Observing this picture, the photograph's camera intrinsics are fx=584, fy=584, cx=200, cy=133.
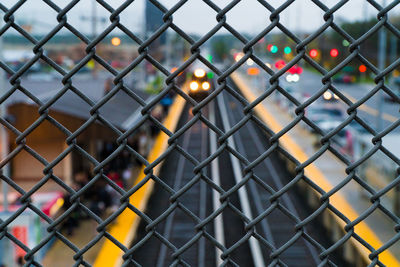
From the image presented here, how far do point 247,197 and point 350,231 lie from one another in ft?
58.8

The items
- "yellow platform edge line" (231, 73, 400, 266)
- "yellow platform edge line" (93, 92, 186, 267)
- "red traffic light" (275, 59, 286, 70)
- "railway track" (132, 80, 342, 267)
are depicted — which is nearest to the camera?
"red traffic light" (275, 59, 286, 70)

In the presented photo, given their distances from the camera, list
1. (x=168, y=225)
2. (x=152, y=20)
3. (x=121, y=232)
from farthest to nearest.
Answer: (x=168, y=225) → (x=121, y=232) → (x=152, y=20)

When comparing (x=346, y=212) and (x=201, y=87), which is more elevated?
(x=201, y=87)

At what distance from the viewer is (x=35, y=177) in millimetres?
13453

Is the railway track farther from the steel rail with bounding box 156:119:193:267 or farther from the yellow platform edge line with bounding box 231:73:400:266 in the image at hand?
the yellow platform edge line with bounding box 231:73:400:266

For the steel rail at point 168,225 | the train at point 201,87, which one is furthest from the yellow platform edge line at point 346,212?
the steel rail at point 168,225

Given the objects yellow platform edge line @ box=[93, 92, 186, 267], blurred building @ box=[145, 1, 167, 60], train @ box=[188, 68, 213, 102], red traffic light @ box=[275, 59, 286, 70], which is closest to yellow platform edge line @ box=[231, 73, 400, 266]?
red traffic light @ box=[275, 59, 286, 70]

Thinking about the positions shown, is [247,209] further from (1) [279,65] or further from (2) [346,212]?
(1) [279,65]

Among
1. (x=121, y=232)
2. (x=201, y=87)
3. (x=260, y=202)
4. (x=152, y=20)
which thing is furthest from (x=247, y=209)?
(x=152, y=20)

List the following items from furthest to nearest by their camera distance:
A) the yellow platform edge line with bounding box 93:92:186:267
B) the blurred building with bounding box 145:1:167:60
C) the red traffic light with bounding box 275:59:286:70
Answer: the yellow platform edge line with bounding box 93:92:186:267 < the red traffic light with bounding box 275:59:286:70 < the blurred building with bounding box 145:1:167:60

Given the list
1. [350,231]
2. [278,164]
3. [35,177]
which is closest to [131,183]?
[35,177]

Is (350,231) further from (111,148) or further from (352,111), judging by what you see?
(111,148)

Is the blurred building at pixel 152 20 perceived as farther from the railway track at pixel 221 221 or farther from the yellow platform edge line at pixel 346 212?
the yellow platform edge line at pixel 346 212

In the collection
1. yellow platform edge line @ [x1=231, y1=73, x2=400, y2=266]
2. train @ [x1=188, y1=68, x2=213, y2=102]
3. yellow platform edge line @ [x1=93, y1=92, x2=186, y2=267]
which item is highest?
yellow platform edge line @ [x1=93, y1=92, x2=186, y2=267]
